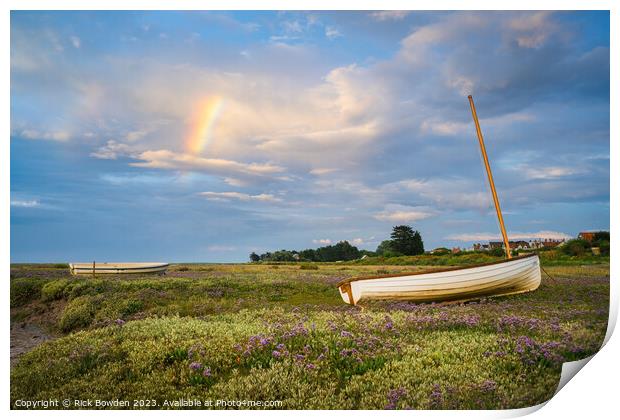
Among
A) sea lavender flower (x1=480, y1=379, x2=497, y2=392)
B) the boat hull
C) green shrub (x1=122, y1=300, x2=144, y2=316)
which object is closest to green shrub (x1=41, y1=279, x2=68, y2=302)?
green shrub (x1=122, y1=300, x2=144, y2=316)

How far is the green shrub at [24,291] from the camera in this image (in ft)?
35.4

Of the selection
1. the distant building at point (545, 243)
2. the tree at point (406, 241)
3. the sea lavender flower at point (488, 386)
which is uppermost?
the tree at point (406, 241)

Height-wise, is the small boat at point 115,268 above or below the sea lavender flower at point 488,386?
above

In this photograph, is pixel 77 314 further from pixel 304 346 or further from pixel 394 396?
pixel 394 396

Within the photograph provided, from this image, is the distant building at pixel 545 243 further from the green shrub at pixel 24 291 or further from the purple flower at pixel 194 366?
the green shrub at pixel 24 291

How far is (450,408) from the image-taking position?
300 inches

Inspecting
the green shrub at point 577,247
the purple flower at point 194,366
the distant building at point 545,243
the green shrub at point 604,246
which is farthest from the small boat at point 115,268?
the green shrub at point 604,246

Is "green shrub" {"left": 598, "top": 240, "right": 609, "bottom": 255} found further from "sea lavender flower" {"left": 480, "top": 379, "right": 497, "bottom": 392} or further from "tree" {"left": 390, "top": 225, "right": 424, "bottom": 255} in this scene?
"sea lavender flower" {"left": 480, "top": 379, "right": 497, "bottom": 392}

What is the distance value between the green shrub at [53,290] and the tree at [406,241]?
8792mm

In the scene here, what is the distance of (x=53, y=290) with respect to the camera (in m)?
11.7

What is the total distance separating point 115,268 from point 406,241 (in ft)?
26.9

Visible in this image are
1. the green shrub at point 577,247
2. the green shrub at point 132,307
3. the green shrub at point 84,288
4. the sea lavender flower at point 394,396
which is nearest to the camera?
the sea lavender flower at point 394,396

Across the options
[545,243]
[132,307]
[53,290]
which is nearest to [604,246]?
[545,243]
